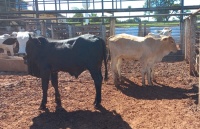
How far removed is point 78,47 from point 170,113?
213cm

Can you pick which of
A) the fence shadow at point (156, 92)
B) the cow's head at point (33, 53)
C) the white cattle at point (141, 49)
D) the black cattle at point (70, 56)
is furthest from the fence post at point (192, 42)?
the cow's head at point (33, 53)

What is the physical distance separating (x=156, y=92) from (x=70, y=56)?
7.91 ft

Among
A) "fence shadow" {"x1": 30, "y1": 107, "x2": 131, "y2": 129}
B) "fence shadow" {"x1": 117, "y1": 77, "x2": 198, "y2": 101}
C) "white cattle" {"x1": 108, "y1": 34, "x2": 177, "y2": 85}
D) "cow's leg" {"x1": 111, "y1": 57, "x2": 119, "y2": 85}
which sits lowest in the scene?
"fence shadow" {"x1": 30, "y1": 107, "x2": 131, "y2": 129}

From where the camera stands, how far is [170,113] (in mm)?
4711

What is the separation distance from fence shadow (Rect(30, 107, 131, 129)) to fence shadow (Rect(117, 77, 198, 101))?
4.46 feet

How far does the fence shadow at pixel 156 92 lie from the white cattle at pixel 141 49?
0.89ft

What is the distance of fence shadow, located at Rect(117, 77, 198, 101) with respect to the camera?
591cm

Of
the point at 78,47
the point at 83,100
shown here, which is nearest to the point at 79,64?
the point at 78,47

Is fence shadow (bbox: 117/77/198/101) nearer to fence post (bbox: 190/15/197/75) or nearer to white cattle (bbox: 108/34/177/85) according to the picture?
white cattle (bbox: 108/34/177/85)

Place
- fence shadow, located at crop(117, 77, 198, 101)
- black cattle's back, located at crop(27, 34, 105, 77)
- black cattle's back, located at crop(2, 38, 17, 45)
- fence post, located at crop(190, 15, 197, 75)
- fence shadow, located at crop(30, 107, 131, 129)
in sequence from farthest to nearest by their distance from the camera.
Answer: black cattle's back, located at crop(2, 38, 17, 45) → fence post, located at crop(190, 15, 197, 75) → fence shadow, located at crop(117, 77, 198, 101) → black cattle's back, located at crop(27, 34, 105, 77) → fence shadow, located at crop(30, 107, 131, 129)

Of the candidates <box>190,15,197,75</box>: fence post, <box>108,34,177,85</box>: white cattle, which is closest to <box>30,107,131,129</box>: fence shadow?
<box>108,34,177,85</box>: white cattle

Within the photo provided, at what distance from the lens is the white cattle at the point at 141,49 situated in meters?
7.02

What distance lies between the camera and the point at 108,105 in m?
5.37

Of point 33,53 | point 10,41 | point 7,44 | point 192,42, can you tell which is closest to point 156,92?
point 192,42
